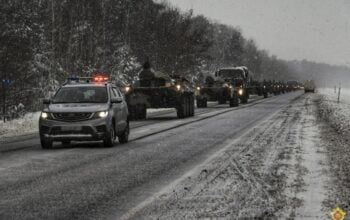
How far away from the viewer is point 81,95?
16641 millimetres

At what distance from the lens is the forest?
2528 centimetres

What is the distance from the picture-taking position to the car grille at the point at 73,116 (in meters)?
15.5

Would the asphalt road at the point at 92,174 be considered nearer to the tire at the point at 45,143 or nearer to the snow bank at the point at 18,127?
the tire at the point at 45,143

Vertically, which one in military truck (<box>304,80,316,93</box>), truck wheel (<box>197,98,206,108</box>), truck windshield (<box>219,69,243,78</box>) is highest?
truck windshield (<box>219,69,243,78</box>)

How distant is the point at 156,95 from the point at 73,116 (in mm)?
14335

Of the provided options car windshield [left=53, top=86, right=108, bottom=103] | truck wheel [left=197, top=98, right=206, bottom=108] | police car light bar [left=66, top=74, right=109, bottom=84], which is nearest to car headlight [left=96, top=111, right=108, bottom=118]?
car windshield [left=53, top=86, right=108, bottom=103]

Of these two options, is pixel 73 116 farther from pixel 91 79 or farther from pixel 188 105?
pixel 188 105

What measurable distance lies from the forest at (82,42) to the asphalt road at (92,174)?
691 centimetres

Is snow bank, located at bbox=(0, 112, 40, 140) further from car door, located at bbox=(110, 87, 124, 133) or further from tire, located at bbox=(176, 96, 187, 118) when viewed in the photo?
tire, located at bbox=(176, 96, 187, 118)

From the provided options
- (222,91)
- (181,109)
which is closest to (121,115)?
(181,109)

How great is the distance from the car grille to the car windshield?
33.7 inches

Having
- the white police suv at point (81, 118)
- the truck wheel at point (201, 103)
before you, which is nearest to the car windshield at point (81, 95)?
the white police suv at point (81, 118)

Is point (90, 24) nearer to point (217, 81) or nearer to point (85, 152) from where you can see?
point (217, 81)

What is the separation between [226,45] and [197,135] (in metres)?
135
